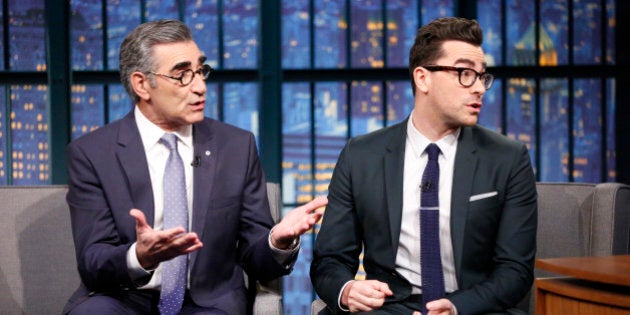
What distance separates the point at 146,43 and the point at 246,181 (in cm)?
57

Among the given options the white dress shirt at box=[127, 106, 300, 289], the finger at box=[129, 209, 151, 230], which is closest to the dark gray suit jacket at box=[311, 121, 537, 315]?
the white dress shirt at box=[127, 106, 300, 289]

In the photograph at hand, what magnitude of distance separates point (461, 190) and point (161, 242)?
3.12 ft

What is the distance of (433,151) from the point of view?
9.29ft

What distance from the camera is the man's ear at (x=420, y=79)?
2.91 meters

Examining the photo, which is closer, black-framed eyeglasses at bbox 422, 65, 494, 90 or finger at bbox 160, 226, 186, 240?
finger at bbox 160, 226, 186, 240

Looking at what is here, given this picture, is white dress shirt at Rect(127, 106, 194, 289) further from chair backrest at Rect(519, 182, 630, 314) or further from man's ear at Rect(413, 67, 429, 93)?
chair backrest at Rect(519, 182, 630, 314)

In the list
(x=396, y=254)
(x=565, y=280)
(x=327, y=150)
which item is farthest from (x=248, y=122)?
(x=565, y=280)

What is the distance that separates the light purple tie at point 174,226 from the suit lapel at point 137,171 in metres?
0.06

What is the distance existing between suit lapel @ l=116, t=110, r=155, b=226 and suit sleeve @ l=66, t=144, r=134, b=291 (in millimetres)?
66

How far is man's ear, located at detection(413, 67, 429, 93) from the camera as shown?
2.91 meters

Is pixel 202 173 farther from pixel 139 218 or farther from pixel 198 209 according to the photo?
pixel 139 218

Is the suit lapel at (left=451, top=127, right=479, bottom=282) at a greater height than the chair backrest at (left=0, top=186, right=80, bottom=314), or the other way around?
the suit lapel at (left=451, top=127, right=479, bottom=282)

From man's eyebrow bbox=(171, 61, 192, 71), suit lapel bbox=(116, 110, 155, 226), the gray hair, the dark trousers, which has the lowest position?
the dark trousers

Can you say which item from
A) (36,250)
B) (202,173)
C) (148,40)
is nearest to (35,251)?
(36,250)
